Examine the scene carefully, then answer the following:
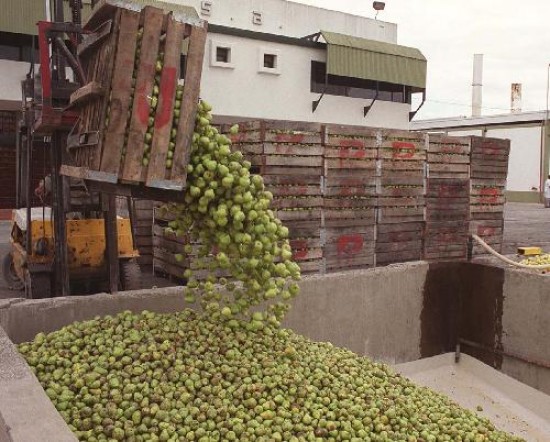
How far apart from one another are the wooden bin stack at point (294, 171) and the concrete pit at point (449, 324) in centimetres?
198

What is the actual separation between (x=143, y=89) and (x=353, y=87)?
24484mm

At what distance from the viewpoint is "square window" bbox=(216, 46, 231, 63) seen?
23.5 metres

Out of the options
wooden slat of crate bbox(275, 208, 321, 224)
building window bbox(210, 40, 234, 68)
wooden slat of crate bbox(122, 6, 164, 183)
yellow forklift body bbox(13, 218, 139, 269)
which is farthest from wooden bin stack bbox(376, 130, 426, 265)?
building window bbox(210, 40, 234, 68)

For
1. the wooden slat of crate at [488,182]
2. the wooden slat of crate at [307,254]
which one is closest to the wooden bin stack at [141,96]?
the wooden slat of crate at [307,254]

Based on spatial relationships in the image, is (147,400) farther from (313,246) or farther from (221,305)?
(313,246)

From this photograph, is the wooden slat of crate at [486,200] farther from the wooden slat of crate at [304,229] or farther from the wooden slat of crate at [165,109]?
the wooden slat of crate at [165,109]

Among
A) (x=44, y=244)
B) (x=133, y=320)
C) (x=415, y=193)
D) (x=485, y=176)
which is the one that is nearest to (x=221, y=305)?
(x=133, y=320)

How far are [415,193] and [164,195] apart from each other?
7.02m

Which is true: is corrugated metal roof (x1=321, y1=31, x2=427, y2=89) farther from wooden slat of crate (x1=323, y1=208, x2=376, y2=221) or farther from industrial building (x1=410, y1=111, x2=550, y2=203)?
wooden slat of crate (x1=323, y1=208, x2=376, y2=221)

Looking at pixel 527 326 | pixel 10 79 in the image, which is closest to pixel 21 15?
pixel 10 79

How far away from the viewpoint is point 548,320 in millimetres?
7234

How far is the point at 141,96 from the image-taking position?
168 inches

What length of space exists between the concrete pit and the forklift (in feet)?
5.58

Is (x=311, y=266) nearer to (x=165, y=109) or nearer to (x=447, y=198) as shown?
(x=447, y=198)
